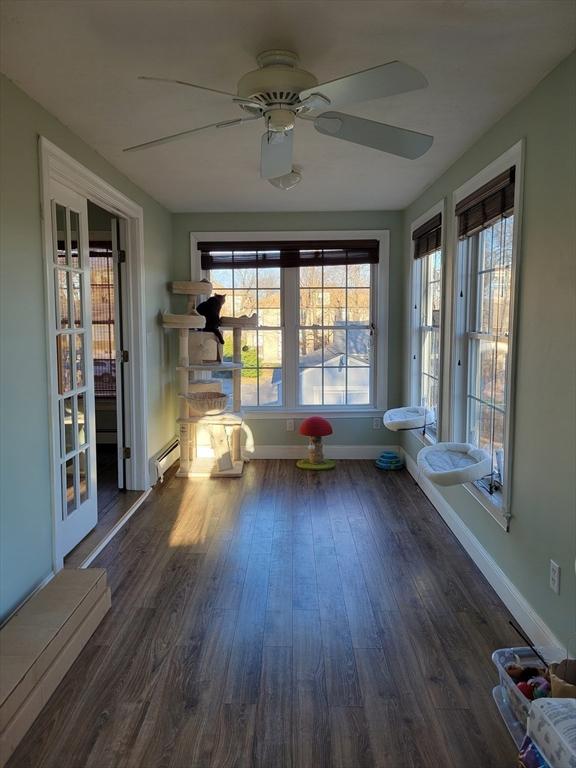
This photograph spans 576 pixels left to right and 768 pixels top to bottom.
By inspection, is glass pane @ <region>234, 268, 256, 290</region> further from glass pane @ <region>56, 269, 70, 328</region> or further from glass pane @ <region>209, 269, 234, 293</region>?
glass pane @ <region>56, 269, 70, 328</region>

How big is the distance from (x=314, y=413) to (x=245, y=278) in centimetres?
152

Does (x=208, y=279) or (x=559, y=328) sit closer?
(x=559, y=328)

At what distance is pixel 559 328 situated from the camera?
7.20 feet

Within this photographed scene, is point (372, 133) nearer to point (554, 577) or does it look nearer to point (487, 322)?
point (487, 322)

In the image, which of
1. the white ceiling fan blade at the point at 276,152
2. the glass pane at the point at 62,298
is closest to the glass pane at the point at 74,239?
the glass pane at the point at 62,298

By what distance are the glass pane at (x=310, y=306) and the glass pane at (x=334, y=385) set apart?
518mm

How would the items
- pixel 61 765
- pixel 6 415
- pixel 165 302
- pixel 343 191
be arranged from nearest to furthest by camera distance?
pixel 61 765 < pixel 6 415 < pixel 343 191 < pixel 165 302

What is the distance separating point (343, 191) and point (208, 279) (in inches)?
65.0

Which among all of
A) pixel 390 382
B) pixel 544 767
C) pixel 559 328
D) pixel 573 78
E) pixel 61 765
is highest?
pixel 573 78

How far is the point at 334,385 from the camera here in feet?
18.0

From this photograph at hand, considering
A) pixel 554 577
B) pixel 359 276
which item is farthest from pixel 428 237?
pixel 554 577

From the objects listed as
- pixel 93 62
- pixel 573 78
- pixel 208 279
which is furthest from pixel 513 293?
pixel 208 279

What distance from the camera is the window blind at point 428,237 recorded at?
3951 millimetres

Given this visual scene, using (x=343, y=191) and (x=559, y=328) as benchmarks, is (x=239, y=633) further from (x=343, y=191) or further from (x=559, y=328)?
(x=343, y=191)
